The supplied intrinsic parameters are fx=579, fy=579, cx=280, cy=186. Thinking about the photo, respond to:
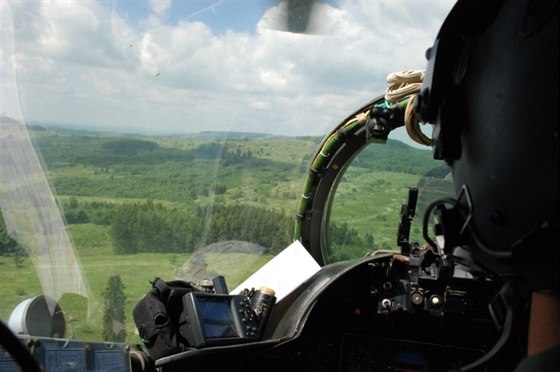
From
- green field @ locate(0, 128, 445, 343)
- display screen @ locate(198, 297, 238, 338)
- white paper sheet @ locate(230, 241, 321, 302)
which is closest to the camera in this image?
display screen @ locate(198, 297, 238, 338)

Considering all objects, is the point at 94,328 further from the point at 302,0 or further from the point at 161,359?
the point at 302,0

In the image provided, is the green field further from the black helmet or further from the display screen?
the black helmet

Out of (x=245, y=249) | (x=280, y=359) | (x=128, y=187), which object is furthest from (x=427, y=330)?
(x=128, y=187)

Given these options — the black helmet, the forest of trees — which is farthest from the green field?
the black helmet

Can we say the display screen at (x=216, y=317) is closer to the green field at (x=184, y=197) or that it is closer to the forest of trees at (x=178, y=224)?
the green field at (x=184, y=197)

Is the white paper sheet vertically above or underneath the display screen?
above

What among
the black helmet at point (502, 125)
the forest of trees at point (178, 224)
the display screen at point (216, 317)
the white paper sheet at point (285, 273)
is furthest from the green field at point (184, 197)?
the black helmet at point (502, 125)

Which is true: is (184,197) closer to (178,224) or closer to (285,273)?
(178,224)
